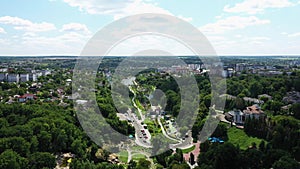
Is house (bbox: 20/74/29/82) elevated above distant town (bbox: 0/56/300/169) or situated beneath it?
elevated above

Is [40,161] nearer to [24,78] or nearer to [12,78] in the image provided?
[12,78]

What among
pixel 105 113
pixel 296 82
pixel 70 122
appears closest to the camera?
pixel 70 122

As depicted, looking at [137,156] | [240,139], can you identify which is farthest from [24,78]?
→ [240,139]

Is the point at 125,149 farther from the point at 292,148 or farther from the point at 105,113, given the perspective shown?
the point at 292,148

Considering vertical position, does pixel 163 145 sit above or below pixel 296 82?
below

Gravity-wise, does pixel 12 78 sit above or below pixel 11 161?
above

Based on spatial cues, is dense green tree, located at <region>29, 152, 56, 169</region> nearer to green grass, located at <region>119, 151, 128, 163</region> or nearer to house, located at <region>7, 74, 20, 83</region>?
green grass, located at <region>119, 151, 128, 163</region>

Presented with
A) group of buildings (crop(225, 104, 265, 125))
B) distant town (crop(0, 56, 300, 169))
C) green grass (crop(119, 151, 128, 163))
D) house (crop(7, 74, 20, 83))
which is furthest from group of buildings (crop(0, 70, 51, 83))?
green grass (crop(119, 151, 128, 163))

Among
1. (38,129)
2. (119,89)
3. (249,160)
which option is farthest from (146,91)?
(249,160)

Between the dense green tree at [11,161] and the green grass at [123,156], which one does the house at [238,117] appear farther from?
the dense green tree at [11,161]
